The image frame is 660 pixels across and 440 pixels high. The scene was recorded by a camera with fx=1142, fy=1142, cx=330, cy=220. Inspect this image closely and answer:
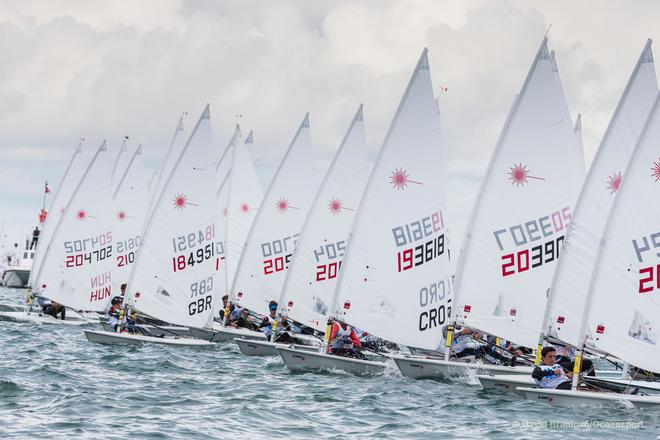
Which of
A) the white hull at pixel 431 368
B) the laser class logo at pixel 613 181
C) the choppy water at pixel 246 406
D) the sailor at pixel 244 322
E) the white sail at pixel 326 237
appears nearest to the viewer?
the choppy water at pixel 246 406

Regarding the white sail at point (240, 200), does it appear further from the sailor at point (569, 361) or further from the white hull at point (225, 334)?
the sailor at point (569, 361)

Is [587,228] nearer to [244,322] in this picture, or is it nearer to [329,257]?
[329,257]

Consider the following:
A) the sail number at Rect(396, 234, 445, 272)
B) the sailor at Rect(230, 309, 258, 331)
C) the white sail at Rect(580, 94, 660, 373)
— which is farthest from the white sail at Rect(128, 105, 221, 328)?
the white sail at Rect(580, 94, 660, 373)

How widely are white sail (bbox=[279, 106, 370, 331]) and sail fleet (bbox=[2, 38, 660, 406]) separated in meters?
0.04

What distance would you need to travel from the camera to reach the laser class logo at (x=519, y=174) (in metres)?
25.4

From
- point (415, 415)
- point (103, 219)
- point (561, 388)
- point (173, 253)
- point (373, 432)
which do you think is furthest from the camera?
point (103, 219)

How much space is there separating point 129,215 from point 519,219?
22.6 meters

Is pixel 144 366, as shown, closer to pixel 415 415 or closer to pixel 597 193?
pixel 415 415

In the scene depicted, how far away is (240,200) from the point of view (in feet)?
145

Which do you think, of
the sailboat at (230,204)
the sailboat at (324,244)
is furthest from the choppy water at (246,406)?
the sailboat at (230,204)

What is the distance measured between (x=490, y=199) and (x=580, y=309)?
377 centimetres

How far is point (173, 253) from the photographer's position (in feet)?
104

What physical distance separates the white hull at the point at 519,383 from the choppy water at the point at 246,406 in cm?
25

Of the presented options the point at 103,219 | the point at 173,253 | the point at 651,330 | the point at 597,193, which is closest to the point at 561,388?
the point at 651,330
